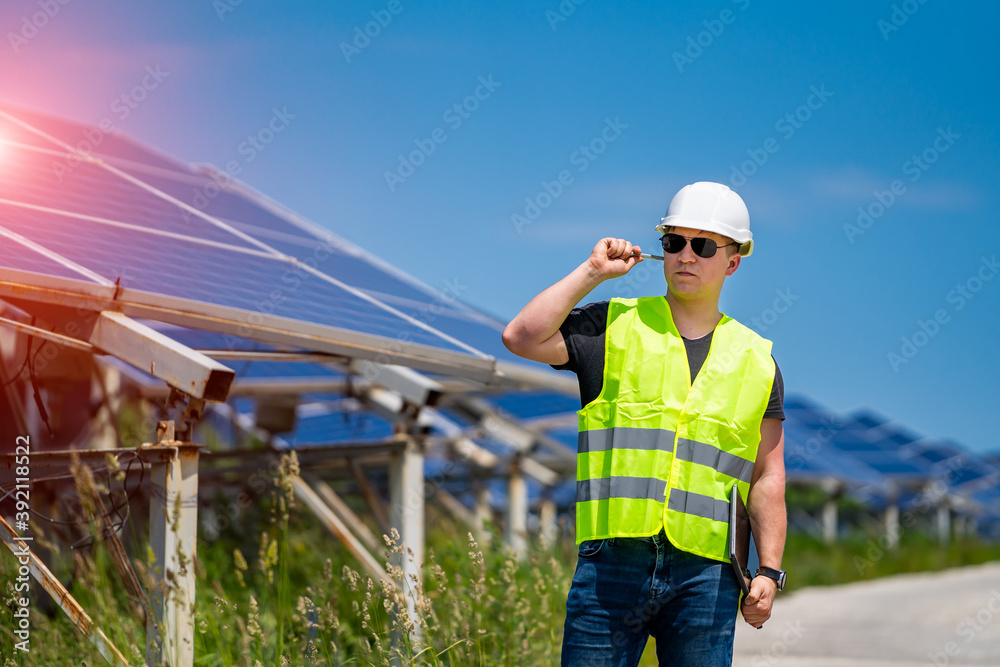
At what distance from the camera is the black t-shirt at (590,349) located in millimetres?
3309

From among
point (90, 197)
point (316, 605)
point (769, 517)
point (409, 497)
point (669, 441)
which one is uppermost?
point (90, 197)

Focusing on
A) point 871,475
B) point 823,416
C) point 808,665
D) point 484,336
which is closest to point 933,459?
point 823,416

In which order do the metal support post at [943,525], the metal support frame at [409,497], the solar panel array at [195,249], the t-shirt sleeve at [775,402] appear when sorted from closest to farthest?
the t-shirt sleeve at [775,402], the solar panel array at [195,249], the metal support frame at [409,497], the metal support post at [943,525]

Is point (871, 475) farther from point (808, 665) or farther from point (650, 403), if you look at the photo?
point (650, 403)

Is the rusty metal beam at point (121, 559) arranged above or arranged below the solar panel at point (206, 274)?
below

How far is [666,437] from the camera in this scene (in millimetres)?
3213

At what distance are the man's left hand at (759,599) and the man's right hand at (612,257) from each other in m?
1.09

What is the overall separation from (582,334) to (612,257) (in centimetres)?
27

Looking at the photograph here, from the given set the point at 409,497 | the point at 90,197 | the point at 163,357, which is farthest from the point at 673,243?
the point at 90,197

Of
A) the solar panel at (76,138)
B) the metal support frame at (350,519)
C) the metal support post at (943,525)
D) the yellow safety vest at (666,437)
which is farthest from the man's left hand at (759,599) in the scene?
the metal support post at (943,525)

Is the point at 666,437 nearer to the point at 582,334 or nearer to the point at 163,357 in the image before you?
the point at 582,334

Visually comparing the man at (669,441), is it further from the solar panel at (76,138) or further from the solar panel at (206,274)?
the solar panel at (76,138)

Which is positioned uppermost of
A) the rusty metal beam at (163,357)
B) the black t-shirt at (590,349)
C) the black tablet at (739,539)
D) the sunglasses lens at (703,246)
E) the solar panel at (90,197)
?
the solar panel at (90,197)

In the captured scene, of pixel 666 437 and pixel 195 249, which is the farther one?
pixel 195 249
